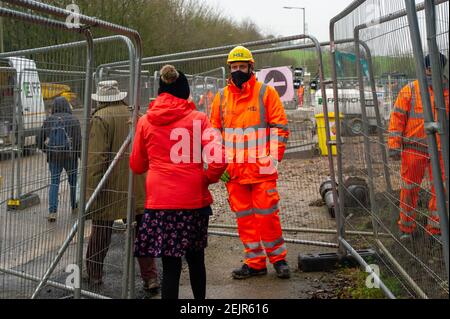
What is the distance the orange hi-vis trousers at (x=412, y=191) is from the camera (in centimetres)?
322

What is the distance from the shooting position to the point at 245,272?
526 cm

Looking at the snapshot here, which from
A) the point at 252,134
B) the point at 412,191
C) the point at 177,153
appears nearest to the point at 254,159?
the point at 252,134

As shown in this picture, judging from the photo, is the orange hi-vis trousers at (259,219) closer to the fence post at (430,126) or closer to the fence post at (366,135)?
the fence post at (366,135)

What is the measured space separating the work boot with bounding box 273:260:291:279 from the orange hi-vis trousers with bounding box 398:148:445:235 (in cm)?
158

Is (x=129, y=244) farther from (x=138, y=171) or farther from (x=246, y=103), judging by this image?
(x=246, y=103)

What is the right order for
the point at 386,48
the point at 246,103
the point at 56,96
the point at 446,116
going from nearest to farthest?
the point at 446,116, the point at 386,48, the point at 56,96, the point at 246,103

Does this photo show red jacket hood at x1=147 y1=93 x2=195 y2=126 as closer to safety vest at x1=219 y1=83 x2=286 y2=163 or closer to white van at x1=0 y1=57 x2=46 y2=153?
white van at x1=0 y1=57 x2=46 y2=153

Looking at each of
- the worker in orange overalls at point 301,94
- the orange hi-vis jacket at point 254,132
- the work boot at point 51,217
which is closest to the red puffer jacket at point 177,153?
the work boot at point 51,217

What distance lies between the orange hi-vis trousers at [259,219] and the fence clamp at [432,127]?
97.8 inches

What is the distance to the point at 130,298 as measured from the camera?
175 inches

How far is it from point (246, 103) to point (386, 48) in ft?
5.75

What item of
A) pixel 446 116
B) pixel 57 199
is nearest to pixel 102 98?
pixel 57 199


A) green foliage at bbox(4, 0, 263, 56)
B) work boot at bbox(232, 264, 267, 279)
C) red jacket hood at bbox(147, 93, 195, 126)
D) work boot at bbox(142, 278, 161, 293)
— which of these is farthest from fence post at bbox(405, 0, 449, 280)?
green foliage at bbox(4, 0, 263, 56)

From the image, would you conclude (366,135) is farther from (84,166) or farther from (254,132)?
(84,166)
